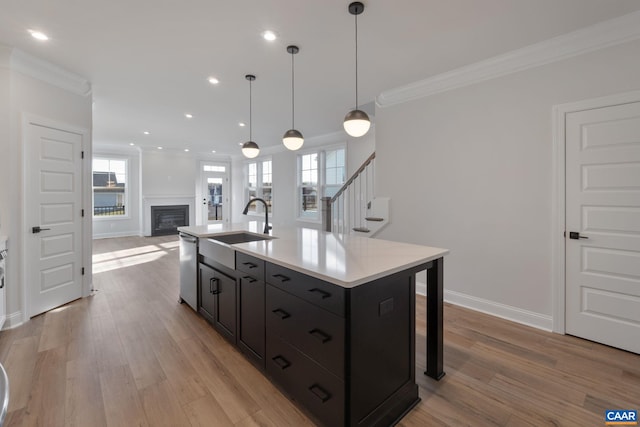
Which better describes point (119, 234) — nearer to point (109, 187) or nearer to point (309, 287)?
point (109, 187)

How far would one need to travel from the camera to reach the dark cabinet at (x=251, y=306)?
6.99 feet

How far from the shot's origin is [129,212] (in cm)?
885

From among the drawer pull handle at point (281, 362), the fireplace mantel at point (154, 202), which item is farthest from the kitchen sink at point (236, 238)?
the fireplace mantel at point (154, 202)

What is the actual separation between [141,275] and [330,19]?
4.62m

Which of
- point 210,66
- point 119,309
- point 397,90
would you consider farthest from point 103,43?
point 397,90

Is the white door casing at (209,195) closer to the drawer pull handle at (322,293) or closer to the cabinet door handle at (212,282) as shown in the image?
the cabinet door handle at (212,282)

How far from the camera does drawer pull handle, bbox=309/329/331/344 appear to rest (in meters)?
1.58

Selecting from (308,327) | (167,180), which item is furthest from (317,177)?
(308,327)

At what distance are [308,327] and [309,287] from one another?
24cm

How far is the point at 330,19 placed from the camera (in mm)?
2430

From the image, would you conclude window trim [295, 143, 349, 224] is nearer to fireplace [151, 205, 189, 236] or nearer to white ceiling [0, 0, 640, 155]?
white ceiling [0, 0, 640, 155]

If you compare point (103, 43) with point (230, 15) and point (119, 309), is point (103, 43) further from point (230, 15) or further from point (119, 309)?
point (119, 309)

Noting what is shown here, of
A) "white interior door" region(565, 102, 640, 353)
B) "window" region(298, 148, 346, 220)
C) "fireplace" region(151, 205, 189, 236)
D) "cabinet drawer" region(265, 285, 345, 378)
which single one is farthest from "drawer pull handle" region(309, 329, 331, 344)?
"fireplace" region(151, 205, 189, 236)

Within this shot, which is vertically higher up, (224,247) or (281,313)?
(224,247)
